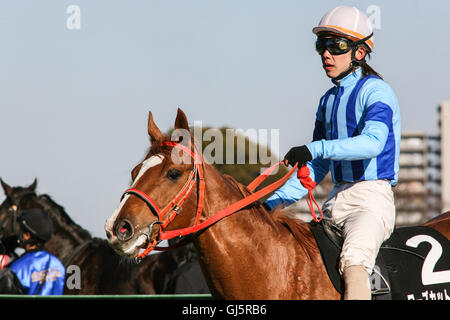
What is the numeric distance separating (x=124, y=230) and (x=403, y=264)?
1.73m

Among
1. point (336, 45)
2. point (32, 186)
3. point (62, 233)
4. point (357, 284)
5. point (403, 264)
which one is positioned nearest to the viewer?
point (357, 284)

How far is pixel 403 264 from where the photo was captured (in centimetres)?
419

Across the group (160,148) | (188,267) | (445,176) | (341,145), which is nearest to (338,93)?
(341,145)

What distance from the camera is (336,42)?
439cm

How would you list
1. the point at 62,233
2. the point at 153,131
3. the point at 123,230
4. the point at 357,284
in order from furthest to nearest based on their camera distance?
1. the point at 62,233
2. the point at 153,131
3. the point at 357,284
4. the point at 123,230

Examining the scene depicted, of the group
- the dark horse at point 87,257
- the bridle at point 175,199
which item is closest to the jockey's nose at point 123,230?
the bridle at point 175,199

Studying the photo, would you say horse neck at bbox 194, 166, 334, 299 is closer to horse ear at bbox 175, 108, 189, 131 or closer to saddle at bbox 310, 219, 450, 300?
saddle at bbox 310, 219, 450, 300

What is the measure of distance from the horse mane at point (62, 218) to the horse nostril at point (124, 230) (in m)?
6.40

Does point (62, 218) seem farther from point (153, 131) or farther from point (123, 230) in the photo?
point (123, 230)

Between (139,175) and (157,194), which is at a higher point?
(139,175)

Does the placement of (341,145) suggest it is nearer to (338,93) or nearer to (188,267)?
(338,93)

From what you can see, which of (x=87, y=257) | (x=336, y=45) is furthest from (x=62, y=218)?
(x=336, y=45)

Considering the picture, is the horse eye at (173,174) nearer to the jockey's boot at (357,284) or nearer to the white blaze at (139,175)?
the white blaze at (139,175)

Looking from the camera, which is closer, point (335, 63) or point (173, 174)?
point (173, 174)
